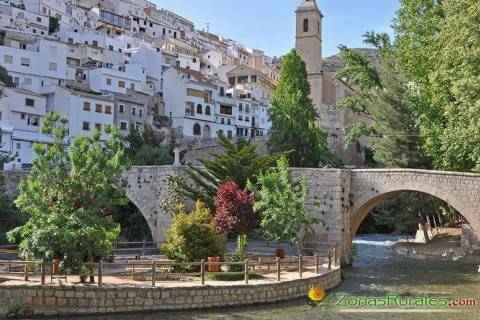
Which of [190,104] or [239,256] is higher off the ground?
[190,104]

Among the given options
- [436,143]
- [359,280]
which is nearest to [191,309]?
[359,280]

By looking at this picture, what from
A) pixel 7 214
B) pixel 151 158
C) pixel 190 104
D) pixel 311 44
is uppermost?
pixel 311 44

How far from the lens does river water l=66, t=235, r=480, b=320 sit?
15.0 meters

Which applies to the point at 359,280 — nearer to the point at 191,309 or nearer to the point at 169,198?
the point at 191,309

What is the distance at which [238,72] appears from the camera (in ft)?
250

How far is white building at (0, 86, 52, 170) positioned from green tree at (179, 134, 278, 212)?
19479 mm

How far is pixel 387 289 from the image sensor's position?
19484 mm

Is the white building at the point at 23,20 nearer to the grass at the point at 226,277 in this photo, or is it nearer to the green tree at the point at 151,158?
the green tree at the point at 151,158

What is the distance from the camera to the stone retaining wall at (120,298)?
14.5 meters

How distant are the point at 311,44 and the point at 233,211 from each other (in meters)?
47.1

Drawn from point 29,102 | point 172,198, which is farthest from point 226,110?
point 172,198

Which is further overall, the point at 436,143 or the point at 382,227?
the point at 382,227

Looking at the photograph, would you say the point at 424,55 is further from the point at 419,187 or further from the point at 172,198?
the point at 172,198

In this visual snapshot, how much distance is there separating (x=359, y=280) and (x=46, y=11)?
63.2m
